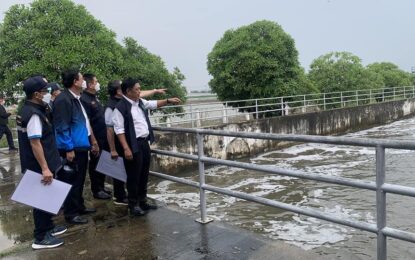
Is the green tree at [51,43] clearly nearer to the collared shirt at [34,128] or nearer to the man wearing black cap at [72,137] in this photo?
the man wearing black cap at [72,137]

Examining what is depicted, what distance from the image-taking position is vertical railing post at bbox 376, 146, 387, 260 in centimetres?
262

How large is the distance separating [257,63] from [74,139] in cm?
1287

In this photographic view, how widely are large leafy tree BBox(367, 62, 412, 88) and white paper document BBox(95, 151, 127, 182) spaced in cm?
2792

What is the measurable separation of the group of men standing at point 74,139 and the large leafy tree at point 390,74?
A: 27844 millimetres

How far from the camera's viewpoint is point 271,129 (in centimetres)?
1612

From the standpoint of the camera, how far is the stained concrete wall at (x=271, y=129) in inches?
488

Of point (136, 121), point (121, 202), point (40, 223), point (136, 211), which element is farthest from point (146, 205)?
point (40, 223)

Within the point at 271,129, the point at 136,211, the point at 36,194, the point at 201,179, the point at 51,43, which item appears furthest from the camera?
the point at 271,129

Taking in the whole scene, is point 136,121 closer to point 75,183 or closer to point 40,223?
point 75,183

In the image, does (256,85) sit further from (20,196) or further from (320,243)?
(20,196)

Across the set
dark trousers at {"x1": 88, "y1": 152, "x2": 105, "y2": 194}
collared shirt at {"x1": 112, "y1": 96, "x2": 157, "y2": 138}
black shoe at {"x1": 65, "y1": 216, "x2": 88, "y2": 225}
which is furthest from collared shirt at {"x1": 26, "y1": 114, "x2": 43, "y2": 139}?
dark trousers at {"x1": 88, "y1": 152, "x2": 105, "y2": 194}

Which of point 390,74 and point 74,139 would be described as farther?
point 390,74

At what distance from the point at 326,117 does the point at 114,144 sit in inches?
630

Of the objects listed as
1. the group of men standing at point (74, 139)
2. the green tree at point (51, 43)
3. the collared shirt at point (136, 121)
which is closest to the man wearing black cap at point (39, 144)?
the group of men standing at point (74, 139)
